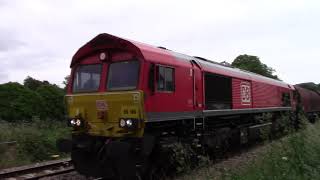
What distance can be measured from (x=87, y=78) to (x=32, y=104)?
28847 mm

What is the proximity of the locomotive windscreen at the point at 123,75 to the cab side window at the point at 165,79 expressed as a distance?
0.56m

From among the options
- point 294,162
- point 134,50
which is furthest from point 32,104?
point 294,162

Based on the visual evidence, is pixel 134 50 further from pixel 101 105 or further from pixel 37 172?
pixel 37 172

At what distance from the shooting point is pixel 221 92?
13.1m

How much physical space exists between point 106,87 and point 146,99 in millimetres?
1123

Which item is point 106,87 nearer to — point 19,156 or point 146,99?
point 146,99

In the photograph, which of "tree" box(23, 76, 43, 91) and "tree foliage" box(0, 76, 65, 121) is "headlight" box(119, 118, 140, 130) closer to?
"tree foliage" box(0, 76, 65, 121)

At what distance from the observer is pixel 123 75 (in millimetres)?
9672

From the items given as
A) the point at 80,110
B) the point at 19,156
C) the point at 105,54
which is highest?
the point at 105,54

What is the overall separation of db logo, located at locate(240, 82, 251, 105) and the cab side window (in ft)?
17.8

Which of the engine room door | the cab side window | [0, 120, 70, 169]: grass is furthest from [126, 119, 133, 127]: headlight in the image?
[0, 120, 70, 169]: grass

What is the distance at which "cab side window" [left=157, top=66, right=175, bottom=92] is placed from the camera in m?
9.72

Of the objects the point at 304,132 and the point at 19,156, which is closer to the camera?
the point at 304,132

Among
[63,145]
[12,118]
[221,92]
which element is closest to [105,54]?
[63,145]
